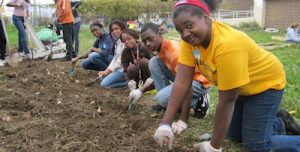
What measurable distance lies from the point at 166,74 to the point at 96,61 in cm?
233

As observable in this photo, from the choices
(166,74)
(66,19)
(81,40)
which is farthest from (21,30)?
(81,40)

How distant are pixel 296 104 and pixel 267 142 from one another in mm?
1560

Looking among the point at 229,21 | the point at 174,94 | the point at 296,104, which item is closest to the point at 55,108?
the point at 174,94

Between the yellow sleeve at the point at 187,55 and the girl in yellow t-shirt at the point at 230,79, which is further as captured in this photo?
the yellow sleeve at the point at 187,55

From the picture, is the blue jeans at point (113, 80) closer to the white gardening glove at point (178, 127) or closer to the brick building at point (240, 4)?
the white gardening glove at point (178, 127)

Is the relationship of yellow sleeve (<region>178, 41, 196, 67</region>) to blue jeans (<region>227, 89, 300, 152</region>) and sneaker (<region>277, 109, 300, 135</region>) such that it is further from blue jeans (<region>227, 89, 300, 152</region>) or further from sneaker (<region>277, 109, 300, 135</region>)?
sneaker (<region>277, 109, 300, 135</region>)

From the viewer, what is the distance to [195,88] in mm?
3277

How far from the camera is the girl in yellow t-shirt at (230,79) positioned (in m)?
1.90

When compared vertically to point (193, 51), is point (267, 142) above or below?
below

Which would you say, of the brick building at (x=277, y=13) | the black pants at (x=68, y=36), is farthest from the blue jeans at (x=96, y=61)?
the brick building at (x=277, y=13)

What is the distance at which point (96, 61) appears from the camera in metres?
5.79

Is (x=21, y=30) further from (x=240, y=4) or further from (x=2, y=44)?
(x=240, y=4)

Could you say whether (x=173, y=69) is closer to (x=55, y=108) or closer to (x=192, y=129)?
(x=192, y=129)

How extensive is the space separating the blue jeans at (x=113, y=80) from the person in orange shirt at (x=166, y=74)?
132cm
